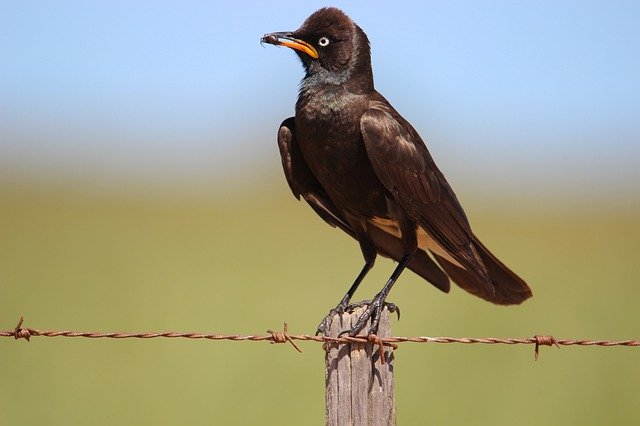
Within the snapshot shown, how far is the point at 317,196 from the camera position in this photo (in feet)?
20.3

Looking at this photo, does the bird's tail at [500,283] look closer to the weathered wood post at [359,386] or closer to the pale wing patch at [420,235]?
the pale wing patch at [420,235]

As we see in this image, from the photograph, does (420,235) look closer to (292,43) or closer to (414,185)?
(414,185)

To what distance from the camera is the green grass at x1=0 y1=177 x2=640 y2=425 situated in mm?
10828

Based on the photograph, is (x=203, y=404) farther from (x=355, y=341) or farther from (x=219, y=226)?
(x=219, y=226)

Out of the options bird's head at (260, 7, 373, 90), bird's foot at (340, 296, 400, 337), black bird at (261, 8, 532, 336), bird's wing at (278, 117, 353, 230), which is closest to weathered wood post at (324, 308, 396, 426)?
bird's foot at (340, 296, 400, 337)

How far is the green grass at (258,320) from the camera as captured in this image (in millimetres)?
10828

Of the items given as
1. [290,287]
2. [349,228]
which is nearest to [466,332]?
[290,287]

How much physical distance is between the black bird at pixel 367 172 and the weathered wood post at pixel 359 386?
1369 millimetres

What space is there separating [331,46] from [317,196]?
967 mm

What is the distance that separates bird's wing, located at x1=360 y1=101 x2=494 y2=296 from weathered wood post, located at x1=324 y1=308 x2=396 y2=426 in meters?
1.66

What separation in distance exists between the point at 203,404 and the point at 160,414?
0.54m

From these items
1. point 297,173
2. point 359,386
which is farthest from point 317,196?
point 359,386

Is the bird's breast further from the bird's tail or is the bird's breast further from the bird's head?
the bird's tail

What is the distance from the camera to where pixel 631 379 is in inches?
458
